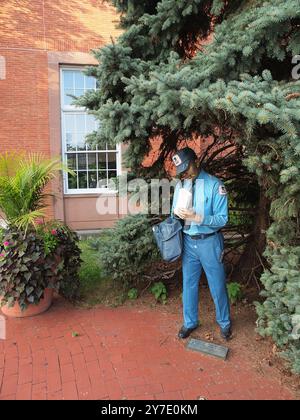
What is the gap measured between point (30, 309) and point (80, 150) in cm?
649

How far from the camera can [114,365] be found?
3.23 m

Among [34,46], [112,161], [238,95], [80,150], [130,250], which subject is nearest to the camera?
[238,95]

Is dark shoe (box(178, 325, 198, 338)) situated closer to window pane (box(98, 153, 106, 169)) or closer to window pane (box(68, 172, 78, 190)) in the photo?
window pane (box(68, 172, 78, 190))

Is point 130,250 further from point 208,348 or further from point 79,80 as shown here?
point 79,80

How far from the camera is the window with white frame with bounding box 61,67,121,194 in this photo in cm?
973

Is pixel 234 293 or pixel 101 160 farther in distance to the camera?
pixel 101 160

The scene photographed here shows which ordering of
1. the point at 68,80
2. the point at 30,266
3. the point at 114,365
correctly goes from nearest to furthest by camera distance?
the point at 114,365, the point at 30,266, the point at 68,80

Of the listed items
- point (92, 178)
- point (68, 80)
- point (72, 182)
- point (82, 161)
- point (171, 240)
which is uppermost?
point (68, 80)

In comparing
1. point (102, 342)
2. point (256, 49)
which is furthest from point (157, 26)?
point (102, 342)

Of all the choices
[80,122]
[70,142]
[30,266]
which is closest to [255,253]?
[30,266]

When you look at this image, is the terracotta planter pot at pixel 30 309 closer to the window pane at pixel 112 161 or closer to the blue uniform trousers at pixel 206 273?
the blue uniform trousers at pixel 206 273

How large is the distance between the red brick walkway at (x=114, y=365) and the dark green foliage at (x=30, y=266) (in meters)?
0.37

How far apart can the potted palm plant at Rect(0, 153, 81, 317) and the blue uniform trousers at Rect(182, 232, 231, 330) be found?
5.07 ft

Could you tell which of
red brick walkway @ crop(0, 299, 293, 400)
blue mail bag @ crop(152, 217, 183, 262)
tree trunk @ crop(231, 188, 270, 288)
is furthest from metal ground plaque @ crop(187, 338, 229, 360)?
tree trunk @ crop(231, 188, 270, 288)
